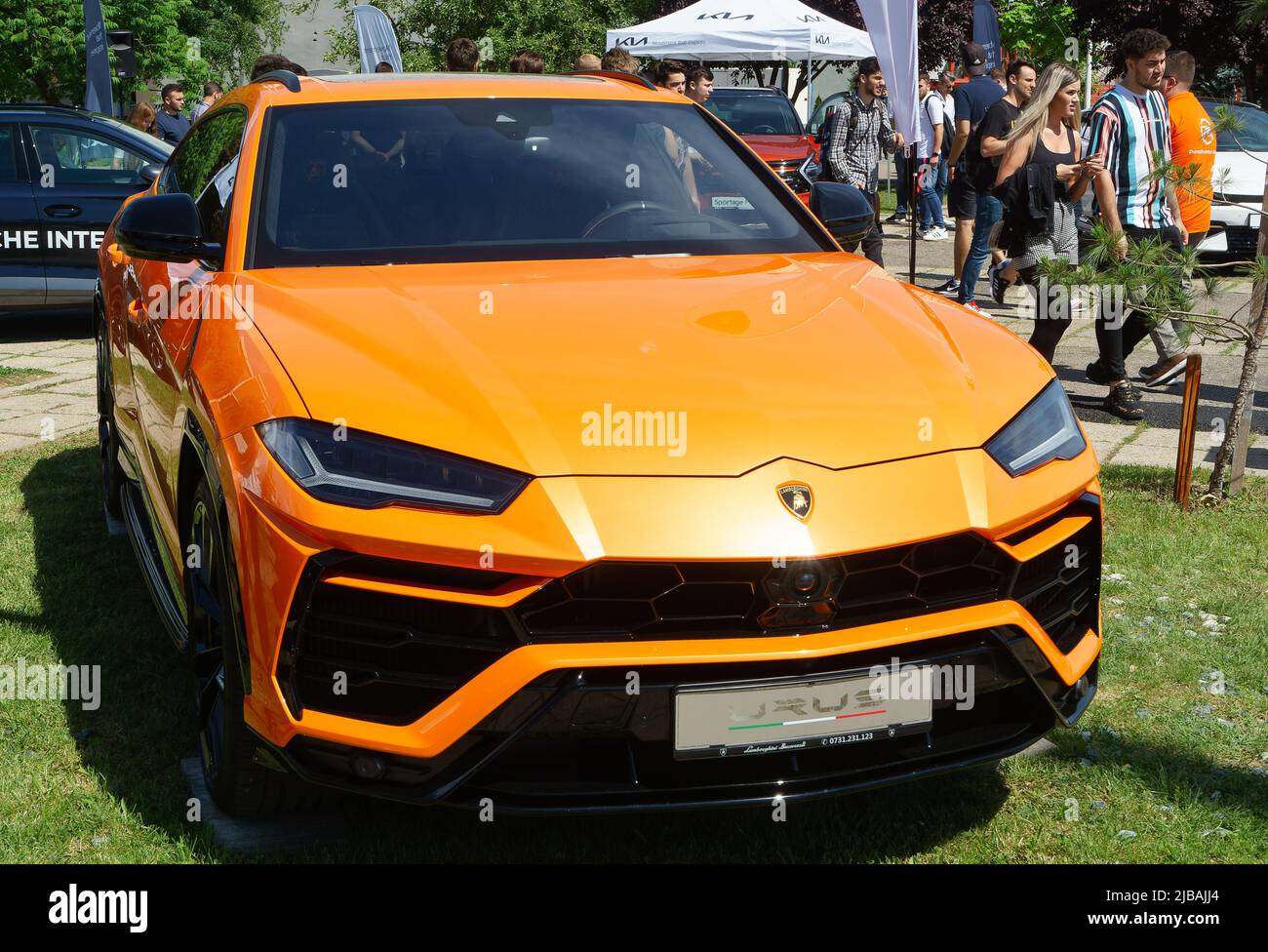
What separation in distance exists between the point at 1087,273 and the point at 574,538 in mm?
3829

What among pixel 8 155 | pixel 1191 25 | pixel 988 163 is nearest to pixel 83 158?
pixel 8 155

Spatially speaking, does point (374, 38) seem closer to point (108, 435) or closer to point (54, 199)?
point (54, 199)

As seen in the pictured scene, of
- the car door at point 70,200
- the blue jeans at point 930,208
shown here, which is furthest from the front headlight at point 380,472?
the blue jeans at point 930,208

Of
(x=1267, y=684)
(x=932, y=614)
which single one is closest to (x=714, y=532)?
(x=932, y=614)

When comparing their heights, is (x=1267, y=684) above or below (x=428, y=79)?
below

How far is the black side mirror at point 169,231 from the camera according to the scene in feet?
12.1

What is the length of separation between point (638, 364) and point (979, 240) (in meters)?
8.75

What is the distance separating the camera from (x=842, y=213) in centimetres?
437

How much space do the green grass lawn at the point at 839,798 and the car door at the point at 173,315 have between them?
0.57 metres

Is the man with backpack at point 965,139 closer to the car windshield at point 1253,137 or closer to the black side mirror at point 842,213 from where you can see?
the car windshield at point 1253,137

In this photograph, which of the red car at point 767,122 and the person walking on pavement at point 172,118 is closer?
the person walking on pavement at point 172,118

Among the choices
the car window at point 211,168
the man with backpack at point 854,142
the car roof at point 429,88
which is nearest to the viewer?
the car window at point 211,168
